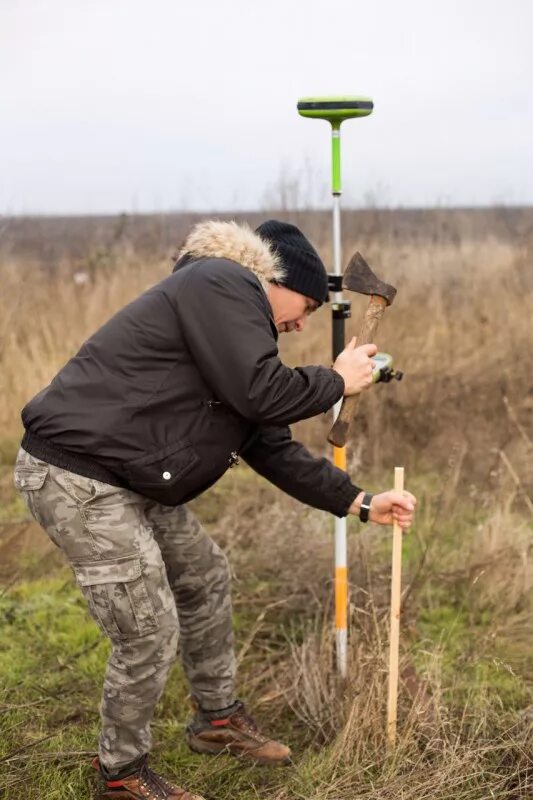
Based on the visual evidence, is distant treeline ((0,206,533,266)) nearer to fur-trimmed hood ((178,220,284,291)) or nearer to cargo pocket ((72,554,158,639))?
fur-trimmed hood ((178,220,284,291))

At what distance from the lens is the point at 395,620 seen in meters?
2.80

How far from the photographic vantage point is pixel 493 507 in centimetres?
479

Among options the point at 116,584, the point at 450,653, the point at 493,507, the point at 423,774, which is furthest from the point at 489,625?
the point at 116,584

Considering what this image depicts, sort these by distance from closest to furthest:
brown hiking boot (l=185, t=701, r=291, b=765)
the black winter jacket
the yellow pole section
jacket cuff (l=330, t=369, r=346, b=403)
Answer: the black winter jacket, jacket cuff (l=330, t=369, r=346, b=403), brown hiking boot (l=185, t=701, r=291, b=765), the yellow pole section

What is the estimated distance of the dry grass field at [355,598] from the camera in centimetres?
283

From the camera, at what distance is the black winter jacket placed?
2.29 m

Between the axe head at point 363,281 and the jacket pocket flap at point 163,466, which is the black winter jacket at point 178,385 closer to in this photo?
the jacket pocket flap at point 163,466

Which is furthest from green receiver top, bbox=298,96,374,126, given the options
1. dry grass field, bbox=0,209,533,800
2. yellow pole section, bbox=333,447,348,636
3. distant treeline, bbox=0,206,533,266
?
distant treeline, bbox=0,206,533,266

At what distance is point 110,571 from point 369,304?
3.92 feet

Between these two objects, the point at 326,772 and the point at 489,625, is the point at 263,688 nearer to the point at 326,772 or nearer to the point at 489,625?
the point at 326,772

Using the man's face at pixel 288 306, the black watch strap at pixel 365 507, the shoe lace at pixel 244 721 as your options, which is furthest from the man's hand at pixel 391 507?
the shoe lace at pixel 244 721

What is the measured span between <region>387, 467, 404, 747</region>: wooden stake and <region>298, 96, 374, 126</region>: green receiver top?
1.27 metres

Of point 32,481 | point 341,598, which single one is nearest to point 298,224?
point 341,598

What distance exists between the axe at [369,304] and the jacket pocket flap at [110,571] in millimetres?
779
